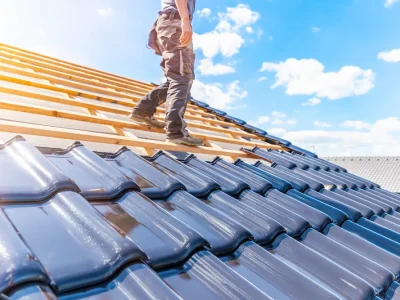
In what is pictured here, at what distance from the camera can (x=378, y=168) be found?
1823 cm

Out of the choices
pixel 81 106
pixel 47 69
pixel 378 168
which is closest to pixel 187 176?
pixel 81 106

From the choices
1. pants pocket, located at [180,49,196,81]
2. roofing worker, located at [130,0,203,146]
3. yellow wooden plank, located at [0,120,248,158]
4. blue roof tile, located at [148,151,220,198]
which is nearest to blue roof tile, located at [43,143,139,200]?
yellow wooden plank, located at [0,120,248,158]

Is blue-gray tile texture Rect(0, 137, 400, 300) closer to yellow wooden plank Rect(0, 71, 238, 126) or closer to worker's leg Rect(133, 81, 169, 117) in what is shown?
worker's leg Rect(133, 81, 169, 117)

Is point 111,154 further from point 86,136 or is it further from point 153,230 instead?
point 153,230

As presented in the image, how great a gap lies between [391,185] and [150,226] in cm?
1794

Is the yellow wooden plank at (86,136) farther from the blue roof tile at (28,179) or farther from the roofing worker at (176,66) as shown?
the blue roof tile at (28,179)

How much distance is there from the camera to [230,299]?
37.9 inches

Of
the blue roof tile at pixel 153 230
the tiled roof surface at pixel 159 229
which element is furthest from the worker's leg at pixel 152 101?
the blue roof tile at pixel 153 230

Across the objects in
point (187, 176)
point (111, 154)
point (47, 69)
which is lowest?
point (111, 154)

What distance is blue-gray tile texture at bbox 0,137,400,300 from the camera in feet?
2.83

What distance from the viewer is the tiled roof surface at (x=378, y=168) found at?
16.6 m

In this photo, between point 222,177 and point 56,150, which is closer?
point 56,150

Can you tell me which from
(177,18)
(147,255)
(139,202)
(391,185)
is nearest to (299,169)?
(177,18)

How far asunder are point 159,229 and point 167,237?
0.06 meters
